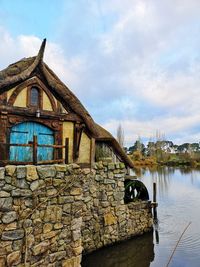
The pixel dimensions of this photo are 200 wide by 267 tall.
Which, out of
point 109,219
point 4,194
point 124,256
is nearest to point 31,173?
point 4,194

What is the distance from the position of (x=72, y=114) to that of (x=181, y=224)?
7460mm

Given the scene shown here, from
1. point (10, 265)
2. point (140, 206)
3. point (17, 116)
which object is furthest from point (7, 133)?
point (140, 206)

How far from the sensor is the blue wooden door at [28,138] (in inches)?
287

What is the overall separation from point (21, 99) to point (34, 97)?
0.38 meters

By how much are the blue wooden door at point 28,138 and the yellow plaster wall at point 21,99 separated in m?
0.52

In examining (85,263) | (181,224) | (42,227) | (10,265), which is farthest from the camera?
(181,224)

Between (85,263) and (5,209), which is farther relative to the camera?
(85,263)

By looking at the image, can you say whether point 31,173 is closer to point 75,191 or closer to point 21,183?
point 21,183

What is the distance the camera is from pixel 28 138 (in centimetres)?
750

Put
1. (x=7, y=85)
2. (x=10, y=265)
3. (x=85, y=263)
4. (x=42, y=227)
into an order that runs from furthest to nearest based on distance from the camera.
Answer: (x=85, y=263) → (x=7, y=85) → (x=42, y=227) → (x=10, y=265)

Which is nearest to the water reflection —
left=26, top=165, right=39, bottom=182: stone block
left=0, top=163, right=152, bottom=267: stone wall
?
left=0, top=163, right=152, bottom=267: stone wall

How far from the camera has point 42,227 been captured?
16.8 feet

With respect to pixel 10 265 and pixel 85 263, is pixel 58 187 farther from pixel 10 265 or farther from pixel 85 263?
pixel 85 263

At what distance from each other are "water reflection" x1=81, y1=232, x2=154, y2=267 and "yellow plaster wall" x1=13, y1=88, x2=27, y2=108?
4.86 meters
